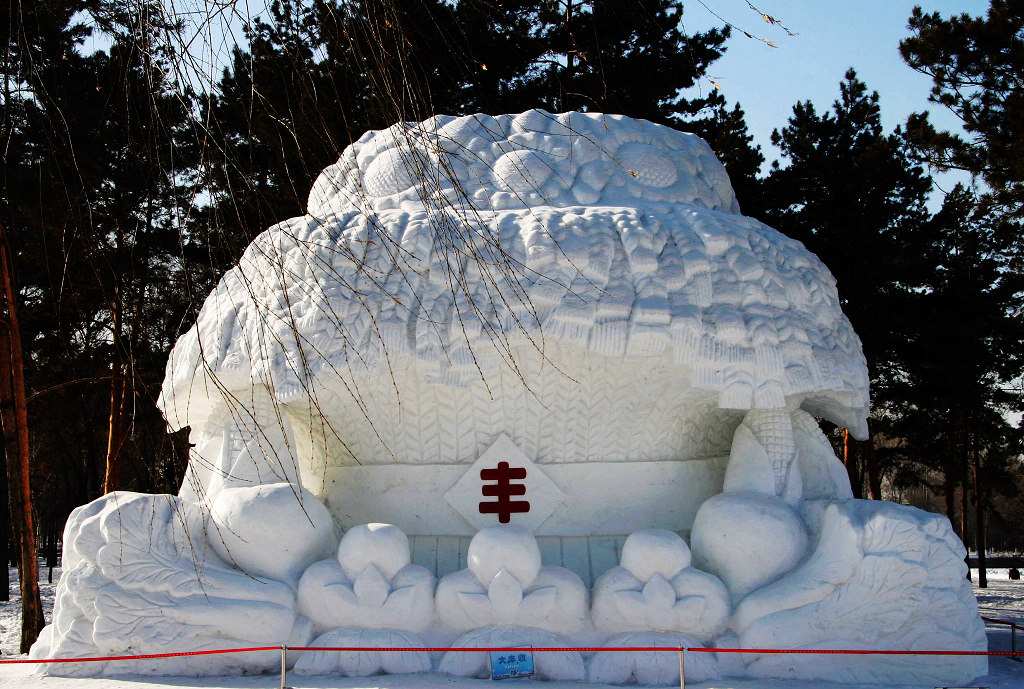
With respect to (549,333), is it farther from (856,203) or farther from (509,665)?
(856,203)

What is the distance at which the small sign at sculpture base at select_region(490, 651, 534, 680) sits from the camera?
14.9 ft

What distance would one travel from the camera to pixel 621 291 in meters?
5.23

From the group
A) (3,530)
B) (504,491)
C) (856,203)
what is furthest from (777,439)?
(3,530)

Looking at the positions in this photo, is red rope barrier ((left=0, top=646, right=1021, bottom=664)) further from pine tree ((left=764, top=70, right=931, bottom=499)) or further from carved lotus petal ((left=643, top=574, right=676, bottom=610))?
pine tree ((left=764, top=70, right=931, bottom=499))

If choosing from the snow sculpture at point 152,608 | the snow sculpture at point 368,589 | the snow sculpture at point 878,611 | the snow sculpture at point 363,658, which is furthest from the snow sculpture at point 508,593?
the snow sculpture at point 878,611

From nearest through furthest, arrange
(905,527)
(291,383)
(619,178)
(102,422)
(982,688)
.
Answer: (982,688)
(905,527)
(291,383)
(619,178)
(102,422)

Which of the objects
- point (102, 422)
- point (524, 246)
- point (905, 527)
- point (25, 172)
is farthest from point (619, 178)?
point (102, 422)

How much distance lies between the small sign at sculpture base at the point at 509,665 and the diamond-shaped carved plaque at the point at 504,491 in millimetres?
908

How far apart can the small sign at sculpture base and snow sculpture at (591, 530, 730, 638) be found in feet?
1.45

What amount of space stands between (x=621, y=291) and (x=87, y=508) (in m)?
3.02

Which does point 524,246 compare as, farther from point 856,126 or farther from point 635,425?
point 856,126

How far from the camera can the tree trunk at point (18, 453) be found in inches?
301

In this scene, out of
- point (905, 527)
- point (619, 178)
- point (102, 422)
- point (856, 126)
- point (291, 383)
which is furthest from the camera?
point (102, 422)

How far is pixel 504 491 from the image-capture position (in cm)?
538
